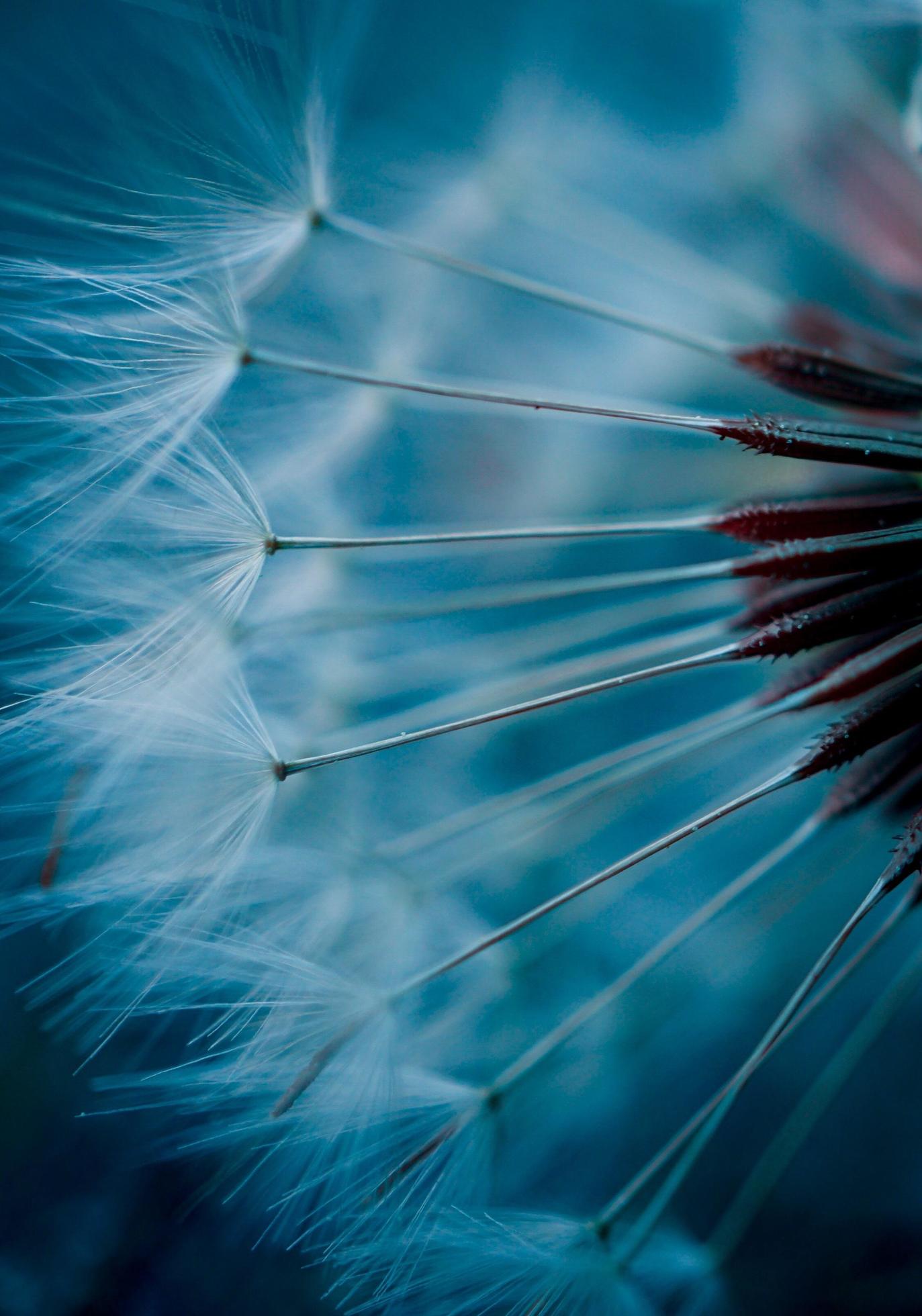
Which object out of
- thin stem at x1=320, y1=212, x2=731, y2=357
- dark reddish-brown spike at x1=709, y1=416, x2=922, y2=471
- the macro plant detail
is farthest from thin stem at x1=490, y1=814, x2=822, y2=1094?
thin stem at x1=320, y1=212, x2=731, y2=357

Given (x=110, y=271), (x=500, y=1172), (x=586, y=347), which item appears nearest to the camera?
(x=110, y=271)

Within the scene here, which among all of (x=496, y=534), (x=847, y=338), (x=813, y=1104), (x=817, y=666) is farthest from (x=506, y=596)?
(x=813, y=1104)

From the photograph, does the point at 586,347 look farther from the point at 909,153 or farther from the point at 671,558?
the point at 909,153

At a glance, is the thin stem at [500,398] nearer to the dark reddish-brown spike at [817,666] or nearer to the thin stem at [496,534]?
the thin stem at [496,534]

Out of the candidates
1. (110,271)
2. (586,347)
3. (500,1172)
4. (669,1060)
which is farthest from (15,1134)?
(586,347)

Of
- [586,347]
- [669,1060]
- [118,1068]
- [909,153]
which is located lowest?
[669,1060]

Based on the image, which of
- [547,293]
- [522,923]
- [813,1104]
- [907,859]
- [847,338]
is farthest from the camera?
[813,1104]

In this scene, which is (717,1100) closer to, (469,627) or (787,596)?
(787,596)
